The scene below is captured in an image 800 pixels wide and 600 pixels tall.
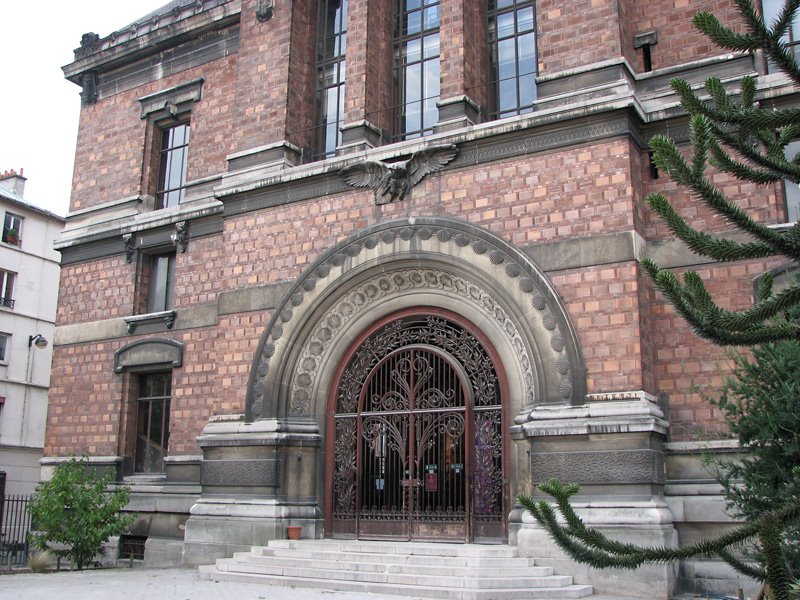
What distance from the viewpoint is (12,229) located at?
3180 cm

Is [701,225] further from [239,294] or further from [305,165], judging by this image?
[239,294]

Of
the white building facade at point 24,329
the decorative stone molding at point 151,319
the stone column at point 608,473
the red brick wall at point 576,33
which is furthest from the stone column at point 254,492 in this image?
the white building facade at point 24,329

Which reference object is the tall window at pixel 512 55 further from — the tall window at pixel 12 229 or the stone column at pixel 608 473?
the tall window at pixel 12 229

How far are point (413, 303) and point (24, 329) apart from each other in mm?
21374

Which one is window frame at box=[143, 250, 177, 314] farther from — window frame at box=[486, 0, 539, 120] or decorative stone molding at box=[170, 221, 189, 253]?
window frame at box=[486, 0, 539, 120]

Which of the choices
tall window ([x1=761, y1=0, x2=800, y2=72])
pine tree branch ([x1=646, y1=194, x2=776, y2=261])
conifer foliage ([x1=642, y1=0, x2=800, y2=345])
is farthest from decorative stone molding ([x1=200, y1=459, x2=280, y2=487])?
pine tree branch ([x1=646, y1=194, x2=776, y2=261])

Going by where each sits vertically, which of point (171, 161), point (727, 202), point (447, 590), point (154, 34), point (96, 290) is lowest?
point (447, 590)

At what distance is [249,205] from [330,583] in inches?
289

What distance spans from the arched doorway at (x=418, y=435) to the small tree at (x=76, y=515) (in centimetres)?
403

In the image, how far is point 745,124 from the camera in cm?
494

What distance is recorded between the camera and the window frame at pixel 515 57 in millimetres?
15188

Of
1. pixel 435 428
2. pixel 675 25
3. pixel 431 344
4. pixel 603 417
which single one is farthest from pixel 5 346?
pixel 675 25

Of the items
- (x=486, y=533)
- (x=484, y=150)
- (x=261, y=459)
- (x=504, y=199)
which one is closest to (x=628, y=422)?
(x=486, y=533)

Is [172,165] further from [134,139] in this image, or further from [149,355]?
[149,355]
